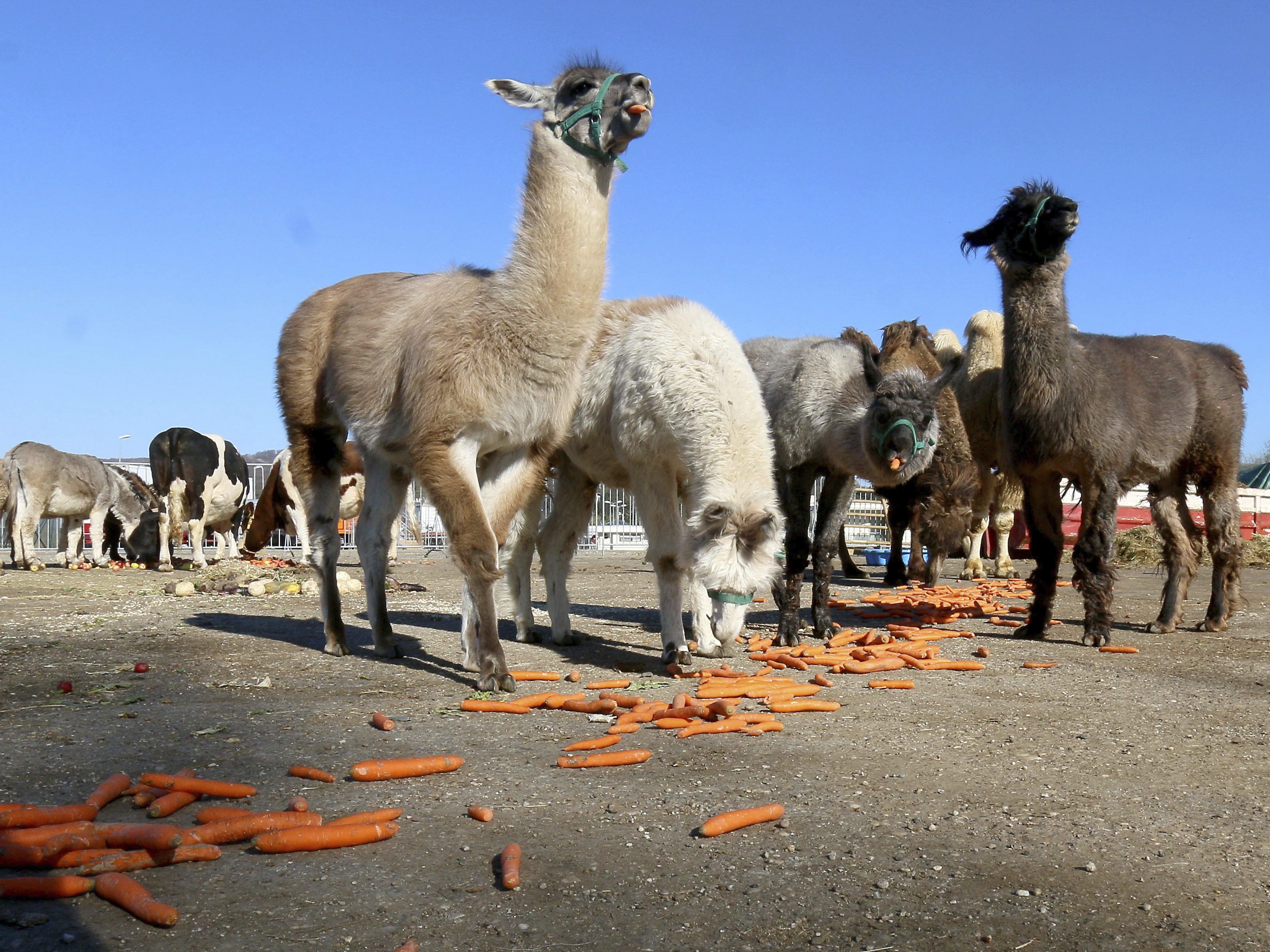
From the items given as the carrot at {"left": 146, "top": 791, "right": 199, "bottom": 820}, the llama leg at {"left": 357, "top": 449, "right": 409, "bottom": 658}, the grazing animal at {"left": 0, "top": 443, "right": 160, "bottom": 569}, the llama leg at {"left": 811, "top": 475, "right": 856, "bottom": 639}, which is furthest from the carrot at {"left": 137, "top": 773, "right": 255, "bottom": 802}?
the grazing animal at {"left": 0, "top": 443, "right": 160, "bottom": 569}

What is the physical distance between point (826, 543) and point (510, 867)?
538 cm

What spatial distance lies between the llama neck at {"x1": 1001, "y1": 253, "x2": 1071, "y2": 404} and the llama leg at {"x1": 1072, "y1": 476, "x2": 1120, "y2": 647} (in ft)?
2.57

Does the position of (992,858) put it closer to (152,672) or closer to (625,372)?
(625,372)

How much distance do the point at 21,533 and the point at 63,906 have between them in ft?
56.2

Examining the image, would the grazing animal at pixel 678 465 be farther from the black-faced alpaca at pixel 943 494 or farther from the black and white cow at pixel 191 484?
the black and white cow at pixel 191 484

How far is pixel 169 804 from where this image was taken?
339 centimetres

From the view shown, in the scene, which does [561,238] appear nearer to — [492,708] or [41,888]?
[492,708]

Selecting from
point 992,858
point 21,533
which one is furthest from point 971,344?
point 21,533

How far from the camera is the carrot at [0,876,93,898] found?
2.66m

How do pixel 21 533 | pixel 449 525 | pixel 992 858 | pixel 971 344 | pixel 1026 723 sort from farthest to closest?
1. pixel 21 533
2. pixel 971 344
3. pixel 449 525
4. pixel 1026 723
5. pixel 992 858

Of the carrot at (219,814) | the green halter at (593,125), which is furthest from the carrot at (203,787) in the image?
the green halter at (593,125)

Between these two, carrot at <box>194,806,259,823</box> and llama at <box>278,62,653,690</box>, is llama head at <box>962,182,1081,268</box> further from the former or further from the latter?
carrot at <box>194,806,259,823</box>

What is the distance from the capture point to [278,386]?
7.08m

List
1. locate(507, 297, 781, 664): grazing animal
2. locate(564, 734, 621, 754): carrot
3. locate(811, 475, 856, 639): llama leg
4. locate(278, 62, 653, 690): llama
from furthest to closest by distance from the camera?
locate(811, 475, 856, 639): llama leg
locate(507, 297, 781, 664): grazing animal
locate(278, 62, 653, 690): llama
locate(564, 734, 621, 754): carrot
